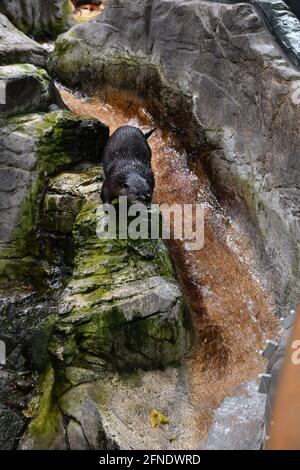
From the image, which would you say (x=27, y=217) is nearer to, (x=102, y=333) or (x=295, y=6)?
(x=102, y=333)

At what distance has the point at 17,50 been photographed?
19.4 feet

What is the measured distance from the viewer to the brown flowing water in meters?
4.19

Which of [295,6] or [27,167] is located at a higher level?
[295,6]

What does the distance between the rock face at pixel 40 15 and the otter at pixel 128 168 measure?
445cm

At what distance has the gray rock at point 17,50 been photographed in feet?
19.0

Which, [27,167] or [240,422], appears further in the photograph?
[27,167]

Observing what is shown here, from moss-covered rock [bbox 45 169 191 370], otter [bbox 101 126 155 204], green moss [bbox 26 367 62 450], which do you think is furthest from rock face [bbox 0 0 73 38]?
green moss [bbox 26 367 62 450]

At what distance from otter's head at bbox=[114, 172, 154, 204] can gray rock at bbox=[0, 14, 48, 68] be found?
84.6 inches

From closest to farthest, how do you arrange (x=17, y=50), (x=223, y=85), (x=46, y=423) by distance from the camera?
(x=46, y=423) < (x=223, y=85) < (x=17, y=50)

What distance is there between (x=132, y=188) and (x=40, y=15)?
231 inches

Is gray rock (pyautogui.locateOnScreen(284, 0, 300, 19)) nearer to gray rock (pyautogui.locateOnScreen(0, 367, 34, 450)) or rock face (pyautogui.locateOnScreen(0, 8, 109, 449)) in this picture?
rock face (pyautogui.locateOnScreen(0, 8, 109, 449))

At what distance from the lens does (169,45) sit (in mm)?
6715

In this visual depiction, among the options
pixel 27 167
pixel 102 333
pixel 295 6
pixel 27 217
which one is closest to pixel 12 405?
pixel 102 333

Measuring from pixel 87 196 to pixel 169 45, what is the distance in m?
2.71
